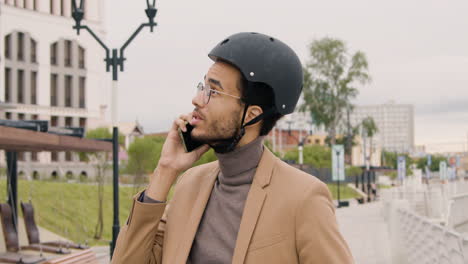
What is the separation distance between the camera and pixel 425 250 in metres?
8.27

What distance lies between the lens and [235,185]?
221 centimetres

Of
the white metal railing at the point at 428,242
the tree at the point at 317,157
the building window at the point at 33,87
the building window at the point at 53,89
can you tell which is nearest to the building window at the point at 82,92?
the building window at the point at 53,89

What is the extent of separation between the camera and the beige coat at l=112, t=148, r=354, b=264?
6.52 feet

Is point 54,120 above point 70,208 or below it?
above

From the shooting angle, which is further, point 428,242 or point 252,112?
point 428,242

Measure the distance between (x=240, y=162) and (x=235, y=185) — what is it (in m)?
0.08

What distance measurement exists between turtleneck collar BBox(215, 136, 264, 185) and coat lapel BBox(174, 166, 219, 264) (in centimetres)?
8

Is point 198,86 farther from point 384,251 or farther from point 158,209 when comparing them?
point 384,251

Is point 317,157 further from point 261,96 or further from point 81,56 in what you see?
point 261,96

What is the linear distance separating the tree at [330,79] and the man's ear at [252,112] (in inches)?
2059

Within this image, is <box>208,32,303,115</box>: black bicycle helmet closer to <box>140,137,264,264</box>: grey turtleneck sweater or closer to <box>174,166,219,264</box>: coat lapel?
<box>140,137,264,264</box>: grey turtleneck sweater

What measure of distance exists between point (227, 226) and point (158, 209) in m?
0.22

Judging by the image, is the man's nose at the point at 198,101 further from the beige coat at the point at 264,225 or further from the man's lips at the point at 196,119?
the beige coat at the point at 264,225

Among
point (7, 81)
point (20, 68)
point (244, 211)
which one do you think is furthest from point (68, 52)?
point (244, 211)
